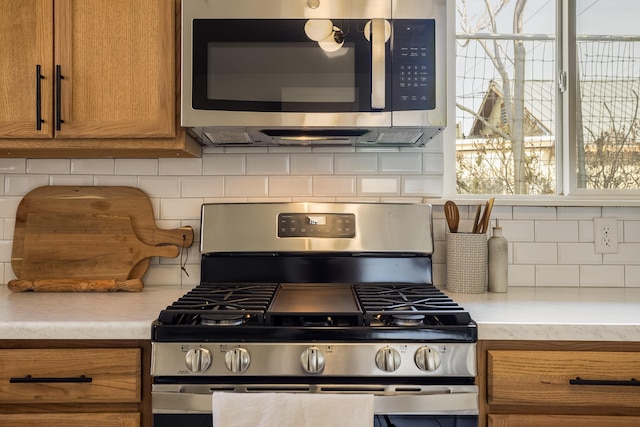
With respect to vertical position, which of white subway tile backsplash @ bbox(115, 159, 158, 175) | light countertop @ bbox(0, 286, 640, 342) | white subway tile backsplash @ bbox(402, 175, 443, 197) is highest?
white subway tile backsplash @ bbox(115, 159, 158, 175)

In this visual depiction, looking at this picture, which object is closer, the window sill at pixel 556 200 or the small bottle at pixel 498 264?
the small bottle at pixel 498 264

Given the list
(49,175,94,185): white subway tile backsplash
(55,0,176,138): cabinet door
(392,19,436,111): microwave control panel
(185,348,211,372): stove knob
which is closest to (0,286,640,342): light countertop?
(185,348,211,372): stove knob

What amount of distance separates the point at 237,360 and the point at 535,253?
4.02 feet

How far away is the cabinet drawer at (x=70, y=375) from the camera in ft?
4.00

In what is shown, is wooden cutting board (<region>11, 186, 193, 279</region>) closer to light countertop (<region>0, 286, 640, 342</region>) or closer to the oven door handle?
light countertop (<region>0, 286, 640, 342</region>)

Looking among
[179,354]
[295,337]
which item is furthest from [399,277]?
[179,354]

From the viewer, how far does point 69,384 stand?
48.1 inches

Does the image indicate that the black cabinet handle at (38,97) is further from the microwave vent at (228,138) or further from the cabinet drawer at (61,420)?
the cabinet drawer at (61,420)

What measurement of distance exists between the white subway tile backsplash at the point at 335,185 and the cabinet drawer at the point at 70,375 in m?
0.90

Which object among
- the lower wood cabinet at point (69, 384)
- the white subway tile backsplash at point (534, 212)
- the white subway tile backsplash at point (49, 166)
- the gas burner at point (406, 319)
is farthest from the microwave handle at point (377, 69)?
the white subway tile backsplash at point (49, 166)

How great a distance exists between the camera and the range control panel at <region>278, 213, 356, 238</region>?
1.75 meters

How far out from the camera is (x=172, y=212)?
188 cm

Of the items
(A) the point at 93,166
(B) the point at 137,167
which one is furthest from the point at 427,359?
(A) the point at 93,166

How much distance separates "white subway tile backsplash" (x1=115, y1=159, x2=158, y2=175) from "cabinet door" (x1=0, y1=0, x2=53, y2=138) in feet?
1.11
